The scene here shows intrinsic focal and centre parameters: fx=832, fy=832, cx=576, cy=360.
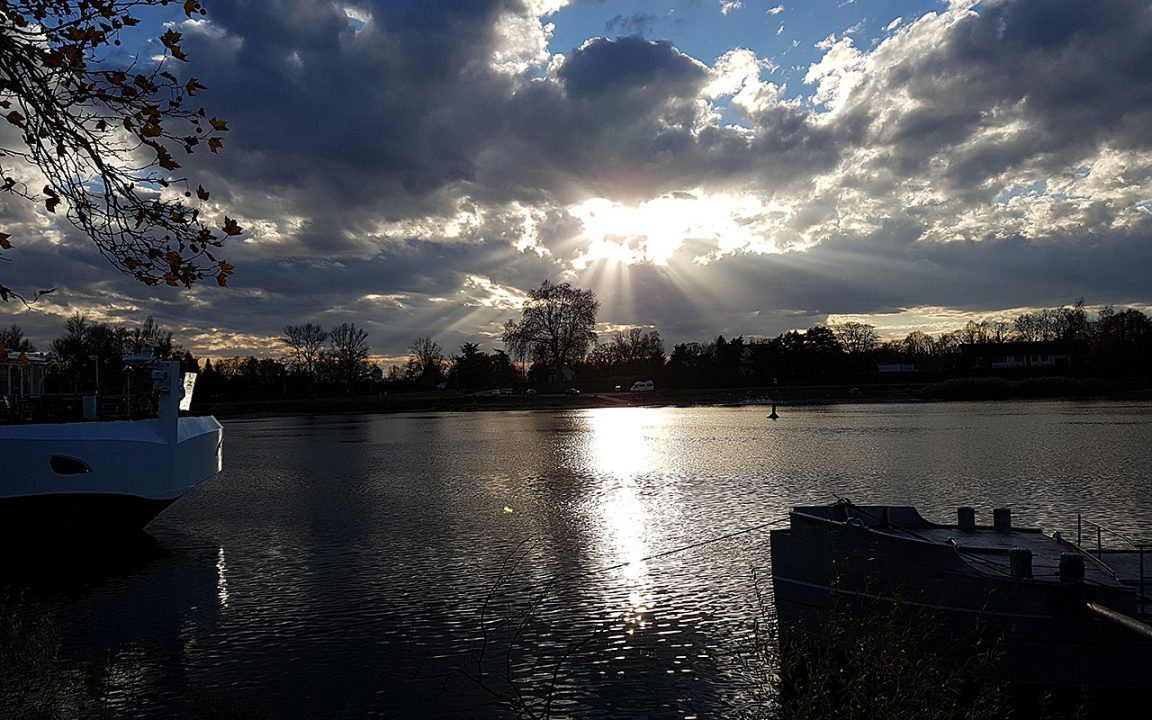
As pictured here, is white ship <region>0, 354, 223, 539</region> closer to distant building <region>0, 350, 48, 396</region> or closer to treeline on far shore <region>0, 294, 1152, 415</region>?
distant building <region>0, 350, 48, 396</region>

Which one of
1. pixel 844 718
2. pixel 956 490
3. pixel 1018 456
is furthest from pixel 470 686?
pixel 1018 456

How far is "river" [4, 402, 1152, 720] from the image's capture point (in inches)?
440

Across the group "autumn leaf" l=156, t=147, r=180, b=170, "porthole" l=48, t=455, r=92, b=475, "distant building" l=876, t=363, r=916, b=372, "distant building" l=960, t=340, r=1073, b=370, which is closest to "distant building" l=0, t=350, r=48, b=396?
"porthole" l=48, t=455, r=92, b=475

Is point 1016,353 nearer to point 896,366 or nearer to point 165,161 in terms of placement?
point 896,366

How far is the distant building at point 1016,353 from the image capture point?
152 meters

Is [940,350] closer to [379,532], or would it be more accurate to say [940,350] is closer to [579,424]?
[579,424]

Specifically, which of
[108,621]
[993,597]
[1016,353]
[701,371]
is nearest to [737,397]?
[701,371]

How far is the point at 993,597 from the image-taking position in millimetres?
9641

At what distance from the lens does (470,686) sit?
37.4 ft

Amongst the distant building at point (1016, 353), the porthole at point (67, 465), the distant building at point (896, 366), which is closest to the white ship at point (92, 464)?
the porthole at point (67, 465)

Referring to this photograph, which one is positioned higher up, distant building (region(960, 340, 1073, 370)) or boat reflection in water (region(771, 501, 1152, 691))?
distant building (region(960, 340, 1073, 370))

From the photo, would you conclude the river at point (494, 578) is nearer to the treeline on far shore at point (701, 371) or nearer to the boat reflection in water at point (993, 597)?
the boat reflection in water at point (993, 597)

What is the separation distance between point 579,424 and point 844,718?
231ft

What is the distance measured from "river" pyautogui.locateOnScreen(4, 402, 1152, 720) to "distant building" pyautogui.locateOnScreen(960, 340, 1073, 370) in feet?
393
